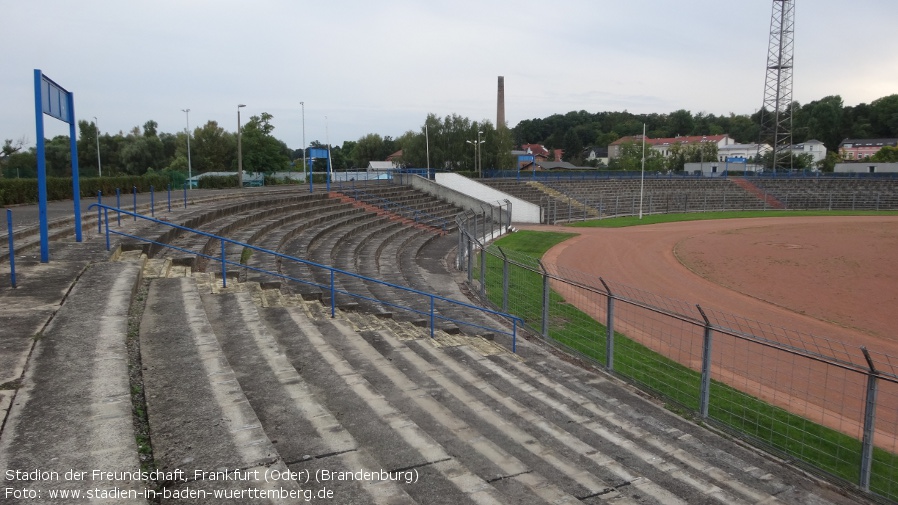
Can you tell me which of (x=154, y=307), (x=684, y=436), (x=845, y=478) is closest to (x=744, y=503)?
(x=684, y=436)

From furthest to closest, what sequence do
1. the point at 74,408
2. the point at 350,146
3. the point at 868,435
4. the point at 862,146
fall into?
the point at 350,146 < the point at 862,146 < the point at 868,435 < the point at 74,408

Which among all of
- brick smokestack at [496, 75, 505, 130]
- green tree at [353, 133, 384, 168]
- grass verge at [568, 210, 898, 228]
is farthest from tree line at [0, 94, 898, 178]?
grass verge at [568, 210, 898, 228]

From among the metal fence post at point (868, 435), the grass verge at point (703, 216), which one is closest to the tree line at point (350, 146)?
the grass verge at point (703, 216)

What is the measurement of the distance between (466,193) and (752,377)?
106 feet

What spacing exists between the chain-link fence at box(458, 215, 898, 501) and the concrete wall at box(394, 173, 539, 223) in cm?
2310

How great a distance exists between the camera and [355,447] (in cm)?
519

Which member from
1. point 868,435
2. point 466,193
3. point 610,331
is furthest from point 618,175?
point 868,435

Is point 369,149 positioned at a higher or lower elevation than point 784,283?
higher

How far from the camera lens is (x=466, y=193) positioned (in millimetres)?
42688

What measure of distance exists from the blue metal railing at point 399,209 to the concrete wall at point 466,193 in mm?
5802

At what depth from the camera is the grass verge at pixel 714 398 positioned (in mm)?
7918

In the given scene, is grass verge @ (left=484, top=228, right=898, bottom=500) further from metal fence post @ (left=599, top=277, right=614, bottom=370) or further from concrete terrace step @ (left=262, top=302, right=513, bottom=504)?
concrete terrace step @ (left=262, top=302, right=513, bottom=504)

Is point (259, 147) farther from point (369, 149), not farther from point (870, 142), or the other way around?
point (870, 142)

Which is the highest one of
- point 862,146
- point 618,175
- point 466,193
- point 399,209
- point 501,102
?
point 501,102
